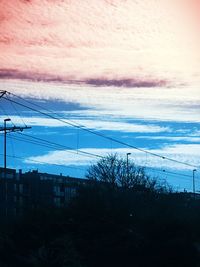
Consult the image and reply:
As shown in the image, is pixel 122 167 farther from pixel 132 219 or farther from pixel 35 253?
pixel 35 253

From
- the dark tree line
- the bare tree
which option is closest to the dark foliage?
the dark tree line

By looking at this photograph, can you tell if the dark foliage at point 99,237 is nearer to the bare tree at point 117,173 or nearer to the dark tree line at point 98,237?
the dark tree line at point 98,237

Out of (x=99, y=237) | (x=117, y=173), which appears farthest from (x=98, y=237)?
(x=117, y=173)

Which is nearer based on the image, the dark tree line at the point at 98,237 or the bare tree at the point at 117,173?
the dark tree line at the point at 98,237

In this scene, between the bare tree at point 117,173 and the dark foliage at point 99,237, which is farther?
the bare tree at point 117,173

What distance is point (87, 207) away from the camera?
3334 centimetres

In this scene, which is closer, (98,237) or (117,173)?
(98,237)

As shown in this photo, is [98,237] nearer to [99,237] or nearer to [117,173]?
[99,237]

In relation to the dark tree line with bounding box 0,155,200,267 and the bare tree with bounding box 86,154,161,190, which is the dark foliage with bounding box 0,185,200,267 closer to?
the dark tree line with bounding box 0,155,200,267

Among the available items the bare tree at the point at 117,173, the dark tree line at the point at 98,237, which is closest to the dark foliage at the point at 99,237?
the dark tree line at the point at 98,237

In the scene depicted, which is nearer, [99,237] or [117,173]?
[99,237]

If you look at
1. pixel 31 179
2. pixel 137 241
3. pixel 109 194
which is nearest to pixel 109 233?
pixel 137 241

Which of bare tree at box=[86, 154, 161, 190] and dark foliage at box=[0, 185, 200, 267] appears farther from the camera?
bare tree at box=[86, 154, 161, 190]

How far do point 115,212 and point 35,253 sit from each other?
7807mm
